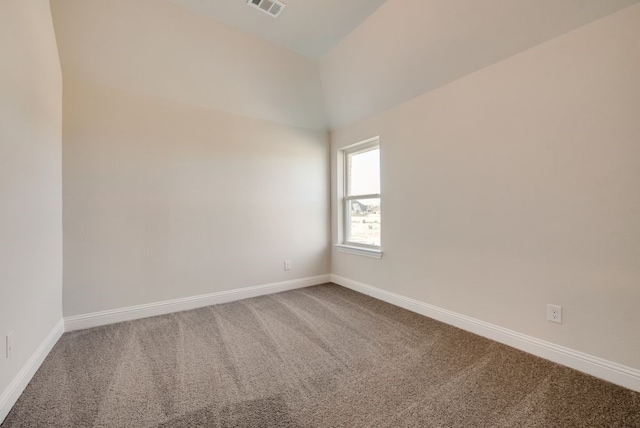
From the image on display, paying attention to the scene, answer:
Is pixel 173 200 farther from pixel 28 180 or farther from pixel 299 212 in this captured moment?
pixel 299 212

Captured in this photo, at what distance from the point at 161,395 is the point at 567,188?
2835mm

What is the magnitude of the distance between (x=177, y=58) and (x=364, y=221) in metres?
2.71

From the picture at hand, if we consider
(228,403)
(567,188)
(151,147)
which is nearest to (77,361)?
(228,403)

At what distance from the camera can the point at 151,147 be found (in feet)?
8.63

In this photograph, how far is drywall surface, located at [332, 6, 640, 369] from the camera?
5.13ft

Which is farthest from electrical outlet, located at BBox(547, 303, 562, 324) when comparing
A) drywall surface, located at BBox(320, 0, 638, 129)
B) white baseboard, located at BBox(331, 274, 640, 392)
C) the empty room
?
drywall surface, located at BBox(320, 0, 638, 129)

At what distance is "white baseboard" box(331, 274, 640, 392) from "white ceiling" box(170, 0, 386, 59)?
278 centimetres

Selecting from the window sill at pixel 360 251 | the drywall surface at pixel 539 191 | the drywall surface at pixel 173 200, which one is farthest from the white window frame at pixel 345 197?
the drywall surface at pixel 539 191

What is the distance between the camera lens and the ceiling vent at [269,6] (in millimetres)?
2184

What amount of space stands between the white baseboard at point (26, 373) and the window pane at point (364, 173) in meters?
3.25

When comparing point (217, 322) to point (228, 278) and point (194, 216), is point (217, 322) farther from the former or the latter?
point (194, 216)

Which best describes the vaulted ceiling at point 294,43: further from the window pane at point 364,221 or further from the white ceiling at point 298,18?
the window pane at point 364,221

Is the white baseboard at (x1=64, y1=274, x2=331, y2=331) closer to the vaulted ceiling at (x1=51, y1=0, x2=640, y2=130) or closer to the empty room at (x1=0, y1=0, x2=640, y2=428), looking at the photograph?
the empty room at (x1=0, y1=0, x2=640, y2=428)

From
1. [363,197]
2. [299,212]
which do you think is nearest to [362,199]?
[363,197]
